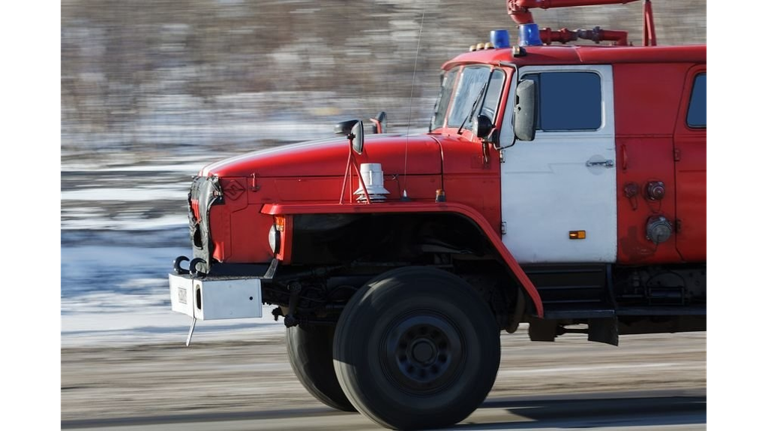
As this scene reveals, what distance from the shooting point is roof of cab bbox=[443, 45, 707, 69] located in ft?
25.2

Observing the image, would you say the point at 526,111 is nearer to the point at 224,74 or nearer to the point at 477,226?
the point at 477,226

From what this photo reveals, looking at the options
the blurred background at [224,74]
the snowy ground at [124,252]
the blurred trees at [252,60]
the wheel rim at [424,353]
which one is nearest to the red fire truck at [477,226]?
the wheel rim at [424,353]

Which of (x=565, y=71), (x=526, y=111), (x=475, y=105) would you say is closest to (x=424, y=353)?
(x=526, y=111)

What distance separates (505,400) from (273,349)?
248 cm

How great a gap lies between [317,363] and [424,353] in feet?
4.09

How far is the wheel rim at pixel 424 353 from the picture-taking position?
7.12 metres

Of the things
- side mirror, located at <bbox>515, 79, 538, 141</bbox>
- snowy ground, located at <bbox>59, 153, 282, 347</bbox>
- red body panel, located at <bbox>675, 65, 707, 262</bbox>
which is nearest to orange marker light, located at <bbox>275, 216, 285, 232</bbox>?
side mirror, located at <bbox>515, 79, 538, 141</bbox>

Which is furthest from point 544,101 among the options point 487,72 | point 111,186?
point 111,186

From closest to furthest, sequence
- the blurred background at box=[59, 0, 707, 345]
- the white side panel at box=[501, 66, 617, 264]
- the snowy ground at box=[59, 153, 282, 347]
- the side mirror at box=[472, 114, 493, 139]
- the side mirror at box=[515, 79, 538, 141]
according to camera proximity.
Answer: the side mirror at box=[515, 79, 538, 141]
the side mirror at box=[472, 114, 493, 139]
the white side panel at box=[501, 66, 617, 264]
the snowy ground at box=[59, 153, 282, 347]
the blurred background at box=[59, 0, 707, 345]

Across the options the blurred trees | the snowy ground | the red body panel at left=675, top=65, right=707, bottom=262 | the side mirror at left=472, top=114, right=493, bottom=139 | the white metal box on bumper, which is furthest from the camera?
the blurred trees

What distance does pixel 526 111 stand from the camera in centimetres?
735

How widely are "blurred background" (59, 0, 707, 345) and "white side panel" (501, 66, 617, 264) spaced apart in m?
6.97

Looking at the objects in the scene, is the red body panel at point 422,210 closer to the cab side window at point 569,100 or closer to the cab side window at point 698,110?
the cab side window at point 569,100

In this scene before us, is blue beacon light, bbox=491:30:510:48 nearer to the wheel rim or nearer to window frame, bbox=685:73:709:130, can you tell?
window frame, bbox=685:73:709:130
